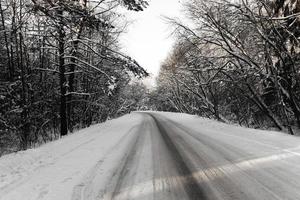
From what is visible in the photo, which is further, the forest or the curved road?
the forest

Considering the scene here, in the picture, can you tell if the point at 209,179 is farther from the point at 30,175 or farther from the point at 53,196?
the point at 30,175

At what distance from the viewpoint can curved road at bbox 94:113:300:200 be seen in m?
4.39

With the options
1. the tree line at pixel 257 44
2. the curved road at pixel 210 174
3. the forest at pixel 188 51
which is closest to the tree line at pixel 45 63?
the forest at pixel 188 51

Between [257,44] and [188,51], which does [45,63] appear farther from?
[257,44]

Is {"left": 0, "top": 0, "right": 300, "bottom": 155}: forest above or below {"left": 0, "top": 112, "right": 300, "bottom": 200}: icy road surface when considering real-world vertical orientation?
above

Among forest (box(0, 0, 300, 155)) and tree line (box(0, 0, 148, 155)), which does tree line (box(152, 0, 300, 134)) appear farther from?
tree line (box(0, 0, 148, 155))

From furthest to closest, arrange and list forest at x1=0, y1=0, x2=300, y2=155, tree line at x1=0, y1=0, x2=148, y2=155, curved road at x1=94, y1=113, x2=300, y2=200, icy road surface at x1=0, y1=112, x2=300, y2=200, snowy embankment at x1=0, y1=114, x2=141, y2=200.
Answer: forest at x1=0, y1=0, x2=300, y2=155
tree line at x1=0, y1=0, x2=148, y2=155
snowy embankment at x1=0, y1=114, x2=141, y2=200
icy road surface at x1=0, y1=112, x2=300, y2=200
curved road at x1=94, y1=113, x2=300, y2=200

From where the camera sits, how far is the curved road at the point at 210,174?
4387mm

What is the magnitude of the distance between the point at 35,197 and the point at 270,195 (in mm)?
3858

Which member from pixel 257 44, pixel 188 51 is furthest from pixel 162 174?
pixel 188 51

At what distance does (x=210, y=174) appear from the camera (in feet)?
17.9

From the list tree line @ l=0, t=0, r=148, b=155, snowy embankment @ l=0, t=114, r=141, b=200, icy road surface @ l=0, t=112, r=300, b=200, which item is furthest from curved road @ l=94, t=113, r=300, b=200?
tree line @ l=0, t=0, r=148, b=155

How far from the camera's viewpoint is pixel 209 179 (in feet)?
16.9

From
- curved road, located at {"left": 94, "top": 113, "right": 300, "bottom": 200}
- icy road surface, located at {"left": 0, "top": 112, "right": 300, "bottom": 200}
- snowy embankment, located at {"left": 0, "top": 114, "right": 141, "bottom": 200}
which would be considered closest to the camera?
curved road, located at {"left": 94, "top": 113, "right": 300, "bottom": 200}
